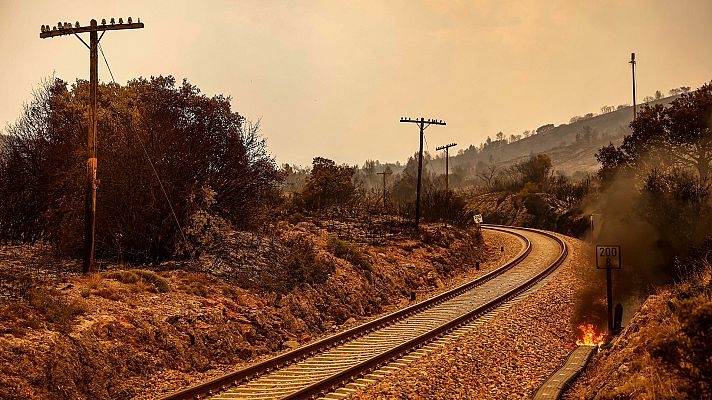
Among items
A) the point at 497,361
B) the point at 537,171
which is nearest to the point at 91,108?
the point at 497,361

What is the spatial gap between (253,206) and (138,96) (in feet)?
38.0

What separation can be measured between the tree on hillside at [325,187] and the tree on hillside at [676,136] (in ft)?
86.9

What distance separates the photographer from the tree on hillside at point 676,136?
4416 cm

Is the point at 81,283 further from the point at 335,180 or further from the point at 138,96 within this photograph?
the point at 335,180

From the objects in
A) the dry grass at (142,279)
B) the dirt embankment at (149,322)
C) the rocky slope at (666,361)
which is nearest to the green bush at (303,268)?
the dirt embankment at (149,322)

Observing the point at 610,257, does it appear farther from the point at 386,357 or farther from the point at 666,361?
the point at 666,361

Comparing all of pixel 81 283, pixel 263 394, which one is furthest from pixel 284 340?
pixel 81 283

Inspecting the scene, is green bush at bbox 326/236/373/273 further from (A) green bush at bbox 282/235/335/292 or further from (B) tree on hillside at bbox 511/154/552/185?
(B) tree on hillside at bbox 511/154/552/185

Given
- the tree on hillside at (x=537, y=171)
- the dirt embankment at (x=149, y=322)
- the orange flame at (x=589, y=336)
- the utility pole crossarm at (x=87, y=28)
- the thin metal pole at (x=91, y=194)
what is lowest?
the orange flame at (x=589, y=336)

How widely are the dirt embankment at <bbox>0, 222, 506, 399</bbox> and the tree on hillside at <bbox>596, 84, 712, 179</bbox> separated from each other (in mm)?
33873

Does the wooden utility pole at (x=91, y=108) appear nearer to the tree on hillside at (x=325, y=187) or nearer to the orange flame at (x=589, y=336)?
the orange flame at (x=589, y=336)

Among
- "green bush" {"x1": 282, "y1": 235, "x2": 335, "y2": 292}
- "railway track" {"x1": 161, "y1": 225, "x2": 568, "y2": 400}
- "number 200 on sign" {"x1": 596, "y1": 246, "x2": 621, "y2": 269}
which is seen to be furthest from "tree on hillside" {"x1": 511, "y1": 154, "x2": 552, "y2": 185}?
"green bush" {"x1": 282, "y1": 235, "x2": 335, "y2": 292}

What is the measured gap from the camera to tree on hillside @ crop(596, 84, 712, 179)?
145ft

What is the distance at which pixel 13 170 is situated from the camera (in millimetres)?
26484
